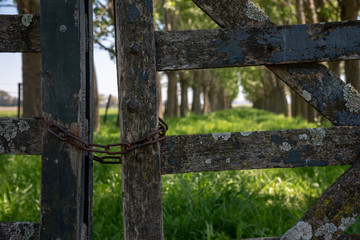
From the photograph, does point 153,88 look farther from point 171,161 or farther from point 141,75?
point 171,161

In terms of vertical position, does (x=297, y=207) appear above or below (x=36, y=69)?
below

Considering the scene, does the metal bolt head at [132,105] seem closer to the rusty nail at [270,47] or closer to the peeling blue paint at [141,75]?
the peeling blue paint at [141,75]

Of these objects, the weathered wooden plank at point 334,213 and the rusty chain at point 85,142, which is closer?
the rusty chain at point 85,142

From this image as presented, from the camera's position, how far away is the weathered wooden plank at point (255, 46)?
1697 mm

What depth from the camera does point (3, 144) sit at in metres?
1.69

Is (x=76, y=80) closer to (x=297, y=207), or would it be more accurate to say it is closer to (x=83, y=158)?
(x=83, y=158)

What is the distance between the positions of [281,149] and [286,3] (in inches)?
510

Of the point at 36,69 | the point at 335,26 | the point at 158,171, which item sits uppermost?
the point at 36,69

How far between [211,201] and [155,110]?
7.13 ft

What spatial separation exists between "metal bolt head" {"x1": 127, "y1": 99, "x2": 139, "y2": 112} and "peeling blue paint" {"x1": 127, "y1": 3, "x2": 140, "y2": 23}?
423mm

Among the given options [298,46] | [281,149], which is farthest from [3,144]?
[298,46]

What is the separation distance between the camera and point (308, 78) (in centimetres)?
174

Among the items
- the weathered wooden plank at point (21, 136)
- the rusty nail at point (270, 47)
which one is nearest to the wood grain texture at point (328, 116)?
the rusty nail at point (270, 47)

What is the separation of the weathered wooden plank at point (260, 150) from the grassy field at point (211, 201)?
122 cm
